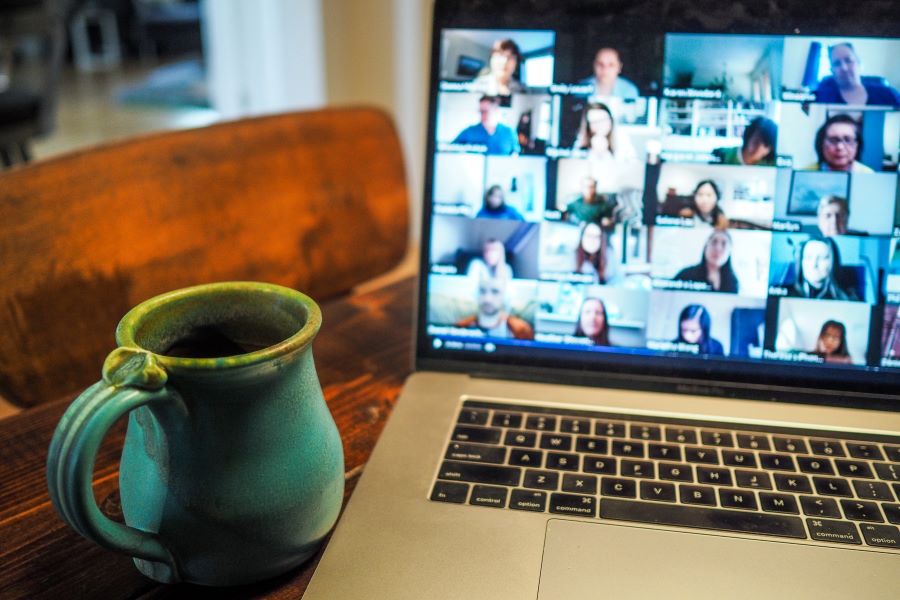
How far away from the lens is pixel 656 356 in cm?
61

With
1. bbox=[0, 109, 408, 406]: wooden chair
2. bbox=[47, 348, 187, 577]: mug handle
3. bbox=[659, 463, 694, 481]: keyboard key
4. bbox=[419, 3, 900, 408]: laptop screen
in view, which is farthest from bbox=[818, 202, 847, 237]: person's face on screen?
bbox=[0, 109, 408, 406]: wooden chair

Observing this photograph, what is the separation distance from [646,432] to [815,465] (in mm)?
106

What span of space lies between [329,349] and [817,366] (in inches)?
15.8

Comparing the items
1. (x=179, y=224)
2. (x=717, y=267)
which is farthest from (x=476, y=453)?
(x=179, y=224)

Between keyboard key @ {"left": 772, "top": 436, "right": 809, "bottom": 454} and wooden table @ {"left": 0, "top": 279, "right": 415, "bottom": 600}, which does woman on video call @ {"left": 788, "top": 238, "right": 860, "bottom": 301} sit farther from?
wooden table @ {"left": 0, "top": 279, "right": 415, "bottom": 600}

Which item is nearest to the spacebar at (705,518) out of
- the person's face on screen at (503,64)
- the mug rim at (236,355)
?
the mug rim at (236,355)

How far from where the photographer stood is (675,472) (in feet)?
1.68

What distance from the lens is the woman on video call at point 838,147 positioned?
1.88 feet

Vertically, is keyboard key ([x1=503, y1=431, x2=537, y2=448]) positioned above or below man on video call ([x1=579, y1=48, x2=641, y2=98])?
below

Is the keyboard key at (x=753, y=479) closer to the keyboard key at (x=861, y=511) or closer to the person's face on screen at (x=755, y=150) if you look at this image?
the keyboard key at (x=861, y=511)

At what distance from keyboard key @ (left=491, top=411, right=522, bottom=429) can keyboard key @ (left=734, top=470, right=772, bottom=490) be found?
145 millimetres

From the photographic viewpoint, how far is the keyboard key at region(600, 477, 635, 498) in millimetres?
492

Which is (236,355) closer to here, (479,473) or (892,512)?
(479,473)

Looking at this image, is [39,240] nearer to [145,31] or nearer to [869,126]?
[869,126]
